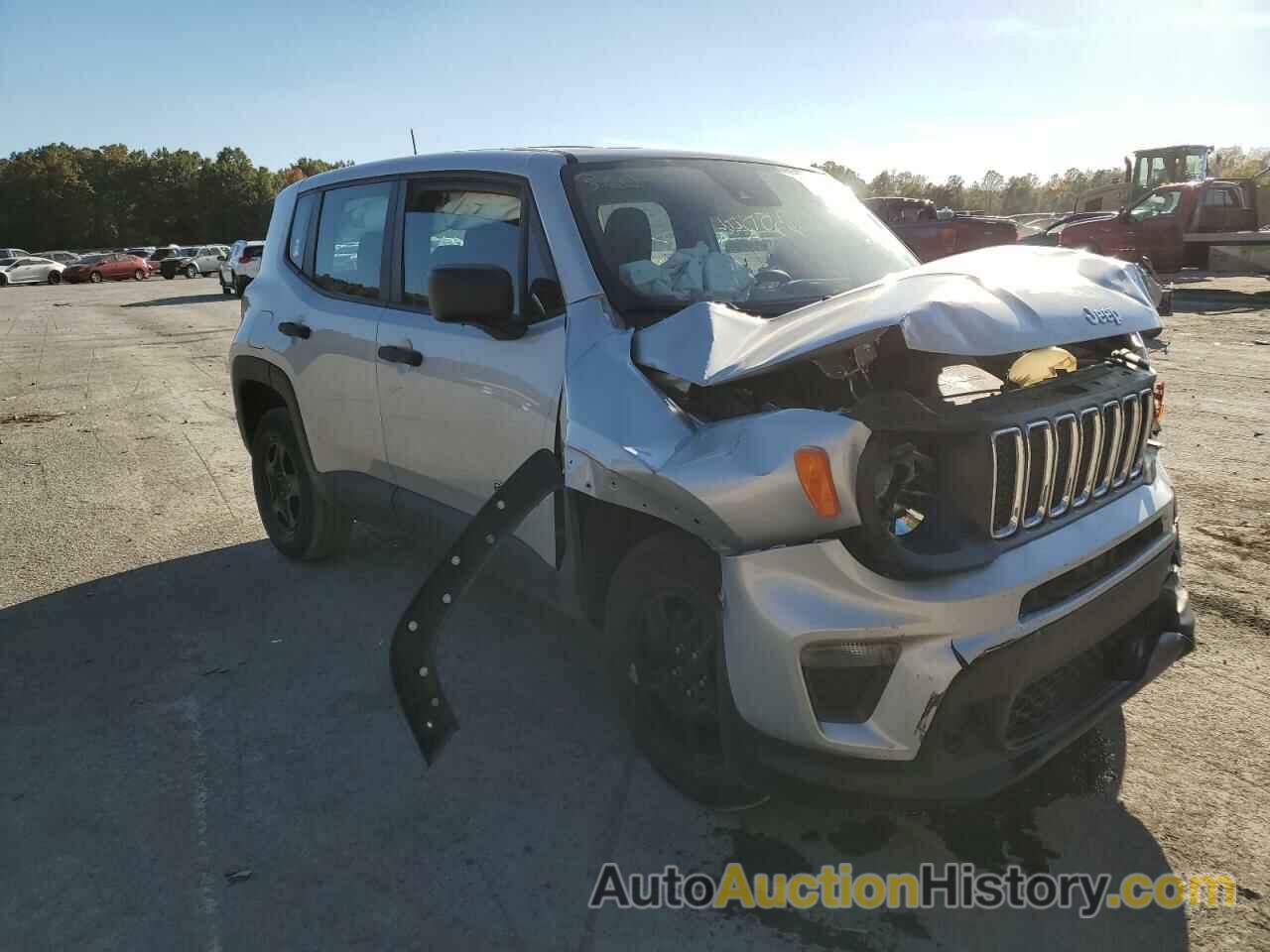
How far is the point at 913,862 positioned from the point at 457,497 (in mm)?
2028

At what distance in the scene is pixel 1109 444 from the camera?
2750 mm

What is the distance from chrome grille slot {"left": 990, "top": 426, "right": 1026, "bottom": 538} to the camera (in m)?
2.37

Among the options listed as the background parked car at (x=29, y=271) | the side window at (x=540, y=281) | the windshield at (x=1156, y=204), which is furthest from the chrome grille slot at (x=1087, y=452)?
the background parked car at (x=29, y=271)

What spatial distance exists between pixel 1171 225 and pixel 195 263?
4394cm

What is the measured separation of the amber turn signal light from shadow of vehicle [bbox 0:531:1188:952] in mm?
767

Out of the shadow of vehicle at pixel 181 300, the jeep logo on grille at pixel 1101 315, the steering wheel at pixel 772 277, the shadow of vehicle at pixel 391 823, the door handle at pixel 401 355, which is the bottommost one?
the shadow of vehicle at pixel 391 823

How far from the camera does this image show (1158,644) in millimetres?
2766

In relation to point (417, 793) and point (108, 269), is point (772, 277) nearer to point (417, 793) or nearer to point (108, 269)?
point (417, 793)

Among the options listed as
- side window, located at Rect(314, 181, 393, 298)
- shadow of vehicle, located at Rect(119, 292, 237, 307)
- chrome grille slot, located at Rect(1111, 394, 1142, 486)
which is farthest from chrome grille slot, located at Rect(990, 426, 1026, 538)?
shadow of vehicle, located at Rect(119, 292, 237, 307)

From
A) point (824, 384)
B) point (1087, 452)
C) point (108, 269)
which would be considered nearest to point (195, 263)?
point (108, 269)

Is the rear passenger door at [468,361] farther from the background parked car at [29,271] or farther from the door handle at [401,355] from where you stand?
the background parked car at [29,271]

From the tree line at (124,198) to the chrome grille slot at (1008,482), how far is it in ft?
292

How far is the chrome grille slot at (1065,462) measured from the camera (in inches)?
99.9

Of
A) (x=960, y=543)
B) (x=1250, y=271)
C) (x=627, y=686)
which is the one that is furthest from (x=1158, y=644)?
(x=1250, y=271)
